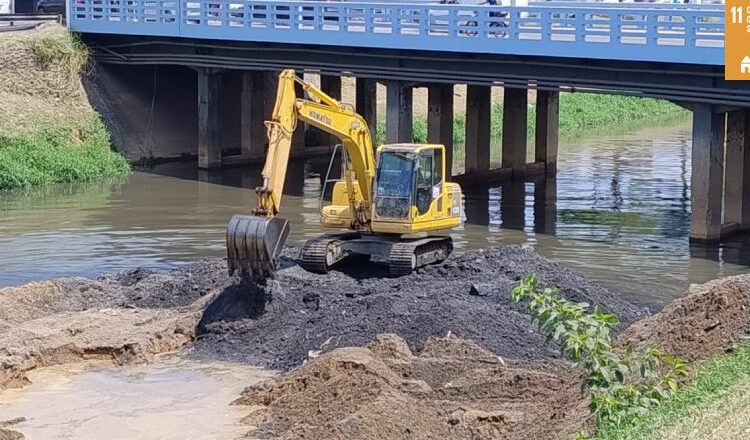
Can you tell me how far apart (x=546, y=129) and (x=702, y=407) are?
87.4ft

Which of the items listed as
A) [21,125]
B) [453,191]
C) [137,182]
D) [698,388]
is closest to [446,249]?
[453,191]

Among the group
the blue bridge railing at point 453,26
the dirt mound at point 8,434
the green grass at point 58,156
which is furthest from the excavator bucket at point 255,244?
the green grass at point 58,156

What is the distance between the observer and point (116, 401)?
1661 cm

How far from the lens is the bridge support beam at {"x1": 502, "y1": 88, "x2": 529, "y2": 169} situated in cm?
3628

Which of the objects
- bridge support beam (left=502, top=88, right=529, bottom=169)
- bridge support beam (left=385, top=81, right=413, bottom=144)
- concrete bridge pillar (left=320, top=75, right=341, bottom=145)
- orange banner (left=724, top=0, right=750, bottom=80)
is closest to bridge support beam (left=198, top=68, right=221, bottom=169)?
concrete bridge pillar (left=320, top=75, right=341, bottom=145)

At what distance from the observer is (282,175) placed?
1958cm

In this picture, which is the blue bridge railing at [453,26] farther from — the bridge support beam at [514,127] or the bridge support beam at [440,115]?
the bridge support beam at [514,127]

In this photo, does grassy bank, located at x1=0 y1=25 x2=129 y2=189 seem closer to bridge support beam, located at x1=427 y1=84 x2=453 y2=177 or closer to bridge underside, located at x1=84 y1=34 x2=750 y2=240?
bridge underside, located at x1=84 y1=34 x2=750 y2=240

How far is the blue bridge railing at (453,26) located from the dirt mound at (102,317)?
9861 mm

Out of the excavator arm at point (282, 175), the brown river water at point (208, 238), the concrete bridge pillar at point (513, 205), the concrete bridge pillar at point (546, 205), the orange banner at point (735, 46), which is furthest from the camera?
the concrete bridge pillar at point (513, 205)

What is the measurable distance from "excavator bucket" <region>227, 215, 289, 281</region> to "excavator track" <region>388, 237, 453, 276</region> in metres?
Answer: 3.20

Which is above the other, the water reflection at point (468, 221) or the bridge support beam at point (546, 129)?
the bridge support beam at point (546, 129)

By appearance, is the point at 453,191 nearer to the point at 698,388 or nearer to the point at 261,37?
the point at 698,388

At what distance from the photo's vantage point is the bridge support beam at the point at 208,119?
3884 centimetres
